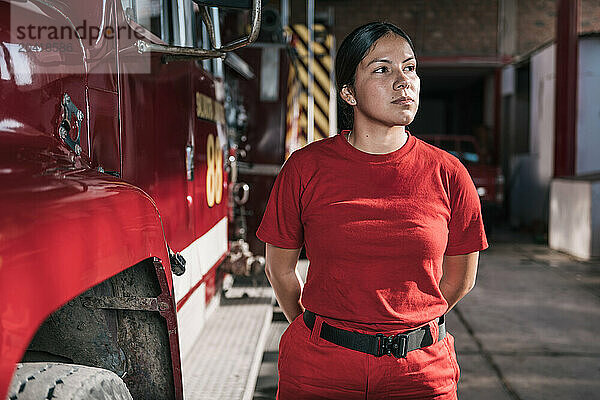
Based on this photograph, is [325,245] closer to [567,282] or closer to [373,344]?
[373,344]

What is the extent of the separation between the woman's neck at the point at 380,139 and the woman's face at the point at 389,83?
0.03 m

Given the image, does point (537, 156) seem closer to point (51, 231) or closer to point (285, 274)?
point (285, 274)

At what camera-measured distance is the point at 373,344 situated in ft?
5.59

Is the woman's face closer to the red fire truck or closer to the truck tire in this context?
the red fire truck

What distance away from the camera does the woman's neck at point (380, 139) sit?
1.78 m

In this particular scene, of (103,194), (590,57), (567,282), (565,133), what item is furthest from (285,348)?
(590,57)

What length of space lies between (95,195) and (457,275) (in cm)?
104

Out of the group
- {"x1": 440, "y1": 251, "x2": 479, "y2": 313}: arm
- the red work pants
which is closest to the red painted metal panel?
the red work pants

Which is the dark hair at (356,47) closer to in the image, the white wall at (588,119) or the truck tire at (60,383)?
the truck tire at (60,383)

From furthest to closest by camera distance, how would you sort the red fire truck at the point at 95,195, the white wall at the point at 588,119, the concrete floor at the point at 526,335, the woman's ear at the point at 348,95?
1. the white wall at the point at 588,119
2. the concrete floor at the point at 526,335
3. the woman's ear at the point at 348,95
4. the red fire truck at the point at 95,195

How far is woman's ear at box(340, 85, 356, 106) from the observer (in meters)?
1.85

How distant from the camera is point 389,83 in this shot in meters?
1.74

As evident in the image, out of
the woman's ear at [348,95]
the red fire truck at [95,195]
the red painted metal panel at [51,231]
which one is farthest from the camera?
the woman's ear at [348,95]

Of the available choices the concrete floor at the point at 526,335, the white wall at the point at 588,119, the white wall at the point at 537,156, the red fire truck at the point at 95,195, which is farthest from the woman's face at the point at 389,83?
the white wall at the point at 537,156
